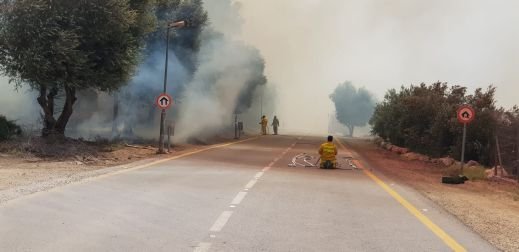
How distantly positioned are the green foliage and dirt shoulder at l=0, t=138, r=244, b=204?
52.5 ft

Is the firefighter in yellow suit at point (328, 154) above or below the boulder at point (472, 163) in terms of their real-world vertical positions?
above

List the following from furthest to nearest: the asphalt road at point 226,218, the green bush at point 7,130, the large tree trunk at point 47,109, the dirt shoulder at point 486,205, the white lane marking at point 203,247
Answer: the large tree trunk at point 47,109, the green bush at point 7,130, the dirt shoulder at point 486,205, the asphalt road at point 226,218, the white lane marking at point 203,247

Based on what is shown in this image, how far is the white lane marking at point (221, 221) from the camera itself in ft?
26.5

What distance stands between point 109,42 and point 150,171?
31.0 feet

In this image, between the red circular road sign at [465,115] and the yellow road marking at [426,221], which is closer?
the yellow road marking at [426,221]

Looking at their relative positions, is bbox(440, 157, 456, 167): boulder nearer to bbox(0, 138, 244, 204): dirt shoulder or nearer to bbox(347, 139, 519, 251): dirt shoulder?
bbox(347, 139, 519, 251): dirt shoulder

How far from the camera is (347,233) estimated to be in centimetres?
811

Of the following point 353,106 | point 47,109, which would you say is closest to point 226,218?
point 47,109

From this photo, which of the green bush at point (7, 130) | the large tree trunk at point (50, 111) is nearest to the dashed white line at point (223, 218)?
the green bush at point (7, 130)

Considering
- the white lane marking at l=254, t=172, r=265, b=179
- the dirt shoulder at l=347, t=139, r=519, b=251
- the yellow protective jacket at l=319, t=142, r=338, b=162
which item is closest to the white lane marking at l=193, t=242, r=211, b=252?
the dirt shoulder at l=347, t=139, r=519, b=251

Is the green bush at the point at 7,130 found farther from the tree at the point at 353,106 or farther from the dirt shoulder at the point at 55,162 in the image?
the tree at the point at 353,106

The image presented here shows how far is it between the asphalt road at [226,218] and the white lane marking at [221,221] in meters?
0.02

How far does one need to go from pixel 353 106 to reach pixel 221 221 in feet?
349

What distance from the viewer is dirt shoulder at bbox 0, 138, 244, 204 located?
41.7 ft
